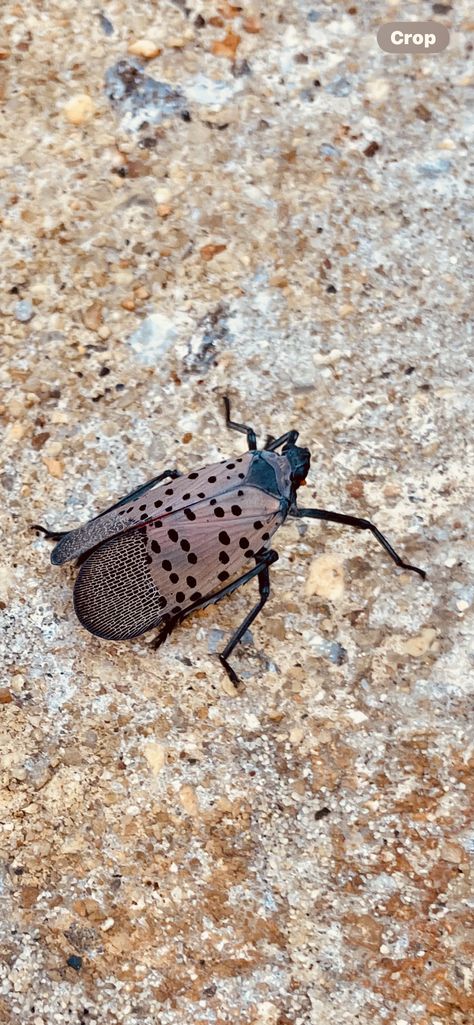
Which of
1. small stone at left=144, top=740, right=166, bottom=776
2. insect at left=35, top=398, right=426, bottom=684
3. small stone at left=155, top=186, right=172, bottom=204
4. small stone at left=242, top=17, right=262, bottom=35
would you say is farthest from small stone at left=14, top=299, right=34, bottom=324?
small stone at left=144, top=740, right=166, bottom=776

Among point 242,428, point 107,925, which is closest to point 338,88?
point 242,428

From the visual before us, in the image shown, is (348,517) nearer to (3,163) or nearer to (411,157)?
(411,157)

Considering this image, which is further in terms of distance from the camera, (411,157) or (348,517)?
(411,157)

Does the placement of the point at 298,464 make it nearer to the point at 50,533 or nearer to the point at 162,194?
the point at 50,533

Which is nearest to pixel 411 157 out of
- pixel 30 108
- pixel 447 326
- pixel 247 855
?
pixel 447 326

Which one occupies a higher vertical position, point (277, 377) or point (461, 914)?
point (277, 377)

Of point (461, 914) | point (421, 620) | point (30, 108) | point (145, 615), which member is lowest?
point (461, 914)
